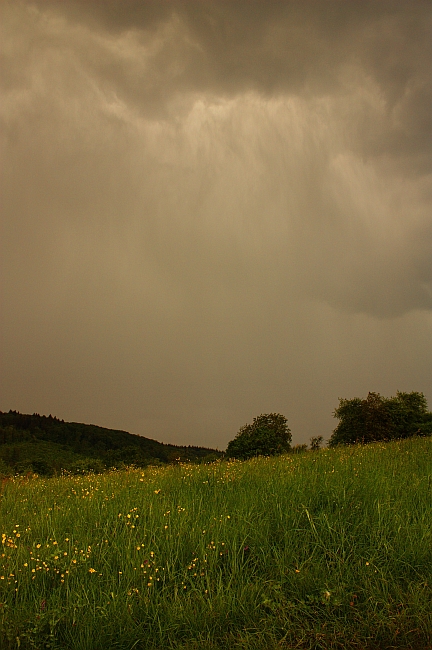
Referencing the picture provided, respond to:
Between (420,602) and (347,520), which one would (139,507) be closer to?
(347,520)

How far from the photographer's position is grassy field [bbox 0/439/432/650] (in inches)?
168

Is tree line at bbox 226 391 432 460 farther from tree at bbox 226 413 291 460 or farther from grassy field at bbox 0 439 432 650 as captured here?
grassy field at bbox 0 439 432 650

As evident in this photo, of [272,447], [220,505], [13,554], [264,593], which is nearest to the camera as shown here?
[264,593]

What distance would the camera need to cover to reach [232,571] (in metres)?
4.93

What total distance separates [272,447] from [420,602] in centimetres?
3766

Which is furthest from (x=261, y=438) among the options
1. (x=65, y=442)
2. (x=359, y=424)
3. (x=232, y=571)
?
(x=232, y=571)

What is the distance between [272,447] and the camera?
135 feet

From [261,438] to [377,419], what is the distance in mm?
11727

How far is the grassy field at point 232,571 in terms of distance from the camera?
4270 mm

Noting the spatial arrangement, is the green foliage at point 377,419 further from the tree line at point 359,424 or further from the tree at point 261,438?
the tree at point 261,438

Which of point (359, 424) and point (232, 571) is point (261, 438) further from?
point (232, 571)

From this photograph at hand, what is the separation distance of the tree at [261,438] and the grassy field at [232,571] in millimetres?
31420

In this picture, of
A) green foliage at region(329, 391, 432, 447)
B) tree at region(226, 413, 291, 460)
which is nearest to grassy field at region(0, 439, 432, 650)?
tree at region(226, 413, 291, 460)

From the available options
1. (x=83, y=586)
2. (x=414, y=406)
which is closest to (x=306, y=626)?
(x=83, y=586)
